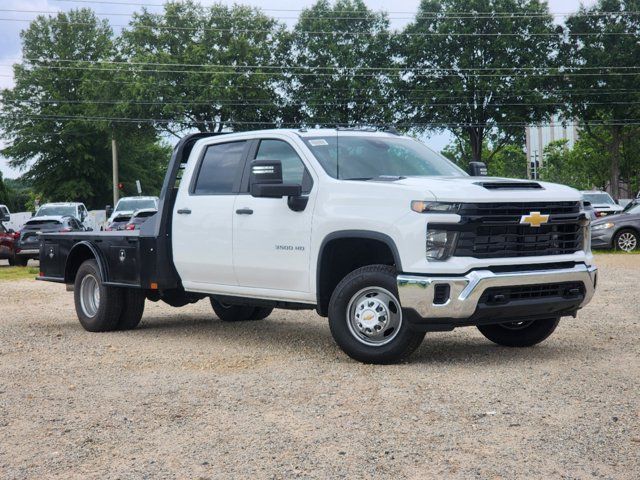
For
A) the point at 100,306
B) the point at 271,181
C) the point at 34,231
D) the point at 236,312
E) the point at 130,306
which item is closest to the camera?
the point at 271,181

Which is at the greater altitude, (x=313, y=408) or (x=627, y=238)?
(x=627, y=238)

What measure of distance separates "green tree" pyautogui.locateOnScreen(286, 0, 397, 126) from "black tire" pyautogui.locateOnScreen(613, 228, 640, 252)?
2912cm

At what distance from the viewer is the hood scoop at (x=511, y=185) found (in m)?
7.91

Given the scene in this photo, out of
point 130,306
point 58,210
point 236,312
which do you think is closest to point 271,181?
point 130,306

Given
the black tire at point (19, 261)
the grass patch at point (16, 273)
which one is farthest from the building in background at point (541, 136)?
the grass patch at point (16, 273)

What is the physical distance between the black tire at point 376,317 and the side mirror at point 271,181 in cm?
95

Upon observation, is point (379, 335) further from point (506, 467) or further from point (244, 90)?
point (244, 90)

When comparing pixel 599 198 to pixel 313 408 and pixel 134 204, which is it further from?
pixel 313 408

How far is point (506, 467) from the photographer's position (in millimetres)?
4906

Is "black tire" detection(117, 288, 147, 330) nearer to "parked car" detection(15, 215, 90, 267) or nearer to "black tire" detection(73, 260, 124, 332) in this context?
"black tire" detection(73, 260, 124, 332)

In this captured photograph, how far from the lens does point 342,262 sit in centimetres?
859

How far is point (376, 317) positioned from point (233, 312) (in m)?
4.14

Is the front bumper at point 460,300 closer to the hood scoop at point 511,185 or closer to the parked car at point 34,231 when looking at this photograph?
the hood scoop at point 511,185

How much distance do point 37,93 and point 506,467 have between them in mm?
69840
